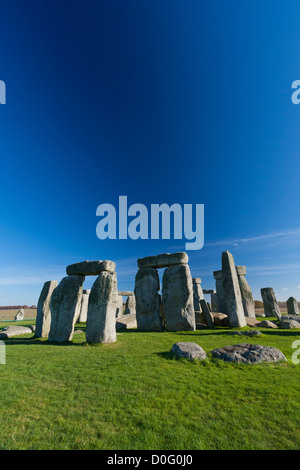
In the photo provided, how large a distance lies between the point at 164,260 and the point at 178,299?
90.7 inches

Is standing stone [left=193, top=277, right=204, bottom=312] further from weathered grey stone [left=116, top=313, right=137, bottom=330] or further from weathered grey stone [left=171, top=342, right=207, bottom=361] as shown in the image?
weathered grey stone [left=171, top=342, right=207, bottom=361]

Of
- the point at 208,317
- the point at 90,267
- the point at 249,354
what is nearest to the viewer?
the point at 249,354

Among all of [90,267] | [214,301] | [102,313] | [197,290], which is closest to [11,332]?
[90,267]

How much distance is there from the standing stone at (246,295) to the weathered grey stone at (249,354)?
446 inches

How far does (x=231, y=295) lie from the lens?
11961 mm

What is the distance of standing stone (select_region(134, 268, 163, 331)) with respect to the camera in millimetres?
12383

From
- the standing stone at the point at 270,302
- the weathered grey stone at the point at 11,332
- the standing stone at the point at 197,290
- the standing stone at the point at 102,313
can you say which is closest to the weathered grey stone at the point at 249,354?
the standing stone at the point at 102,313

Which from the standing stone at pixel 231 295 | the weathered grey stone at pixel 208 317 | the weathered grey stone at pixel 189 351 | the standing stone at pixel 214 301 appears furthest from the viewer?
the standing stone at pixel 214 301

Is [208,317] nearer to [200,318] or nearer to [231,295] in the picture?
[200,318]

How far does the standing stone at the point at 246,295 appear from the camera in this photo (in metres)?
16.0

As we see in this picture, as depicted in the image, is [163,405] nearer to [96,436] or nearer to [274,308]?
[96,436]

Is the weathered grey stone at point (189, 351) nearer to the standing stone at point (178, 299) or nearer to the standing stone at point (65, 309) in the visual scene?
the standing stone at point (65, 309)

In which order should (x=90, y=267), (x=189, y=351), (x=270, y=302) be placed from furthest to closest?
(x=270, y=302), (x=90, y=267), (x=189, y=351)

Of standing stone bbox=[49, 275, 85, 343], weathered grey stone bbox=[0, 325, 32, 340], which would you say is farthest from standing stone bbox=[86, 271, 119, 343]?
weathered grey stone bbox=[0, 325, 32, 340]
